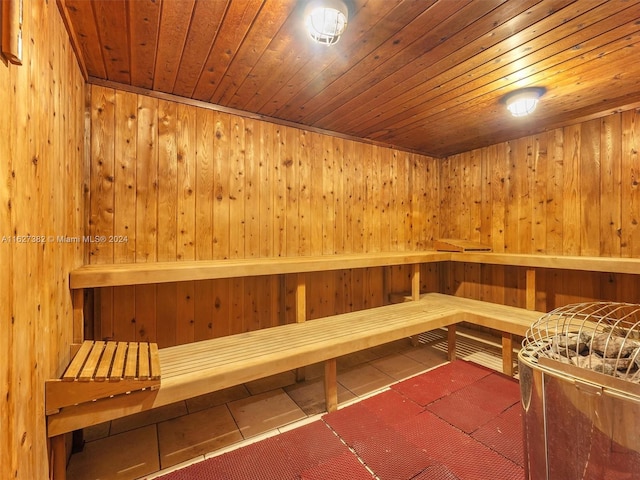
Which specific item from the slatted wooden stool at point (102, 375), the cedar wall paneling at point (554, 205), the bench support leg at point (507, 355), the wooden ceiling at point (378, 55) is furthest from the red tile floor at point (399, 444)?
the wooden ceiling at point (378, 55)

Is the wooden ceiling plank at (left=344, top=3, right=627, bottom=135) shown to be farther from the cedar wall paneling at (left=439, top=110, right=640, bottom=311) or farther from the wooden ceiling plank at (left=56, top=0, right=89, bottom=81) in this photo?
the wooden ceiling plank at (left=56, top=0, right=89, bottom=81)

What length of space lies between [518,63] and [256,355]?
7.91ft

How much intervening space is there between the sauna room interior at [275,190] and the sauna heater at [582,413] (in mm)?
148

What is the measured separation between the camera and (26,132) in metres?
1.02

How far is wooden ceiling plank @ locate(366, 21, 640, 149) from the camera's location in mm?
1641

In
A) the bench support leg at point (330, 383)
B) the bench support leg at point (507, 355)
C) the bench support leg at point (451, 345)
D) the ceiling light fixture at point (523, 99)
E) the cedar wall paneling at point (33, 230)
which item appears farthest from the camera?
the bench support leg at point (451, 345)

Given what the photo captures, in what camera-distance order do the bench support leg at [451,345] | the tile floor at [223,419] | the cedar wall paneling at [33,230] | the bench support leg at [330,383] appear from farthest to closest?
1. the bench support leg at [451,345]
2. the bench support leg at [330,383]
3. the tile floor at [223,419]
4. the cedar wall paneling at [33,230]

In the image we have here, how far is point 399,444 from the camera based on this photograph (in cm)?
177

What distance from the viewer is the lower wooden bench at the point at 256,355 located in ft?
4.28

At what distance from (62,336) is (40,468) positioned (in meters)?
0.54

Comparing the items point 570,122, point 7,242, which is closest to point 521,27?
point 570,122

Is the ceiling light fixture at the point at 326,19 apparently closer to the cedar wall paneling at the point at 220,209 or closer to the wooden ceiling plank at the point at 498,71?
the wooden ceiling plank at the point at 498,71

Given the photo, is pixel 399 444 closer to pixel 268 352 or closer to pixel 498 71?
pixel 268 352

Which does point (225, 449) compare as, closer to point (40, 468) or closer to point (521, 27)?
point (40, 468)
